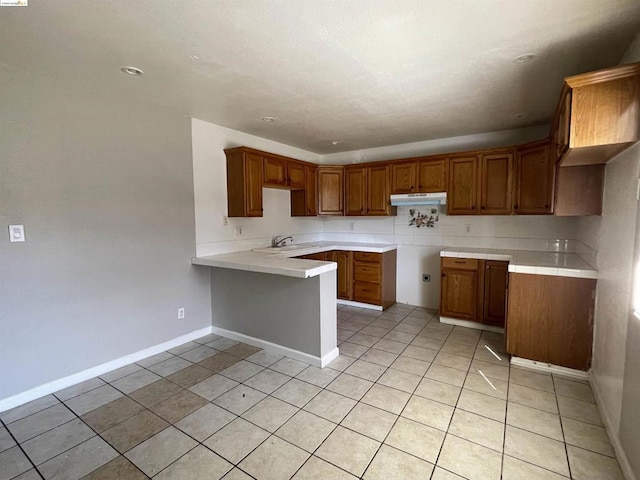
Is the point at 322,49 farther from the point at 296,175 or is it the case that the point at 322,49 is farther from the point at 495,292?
the point at 495,292

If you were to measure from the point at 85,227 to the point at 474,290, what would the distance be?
4025 millimetres

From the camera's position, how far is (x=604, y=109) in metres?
1.67

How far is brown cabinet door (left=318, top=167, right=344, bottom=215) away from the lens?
4.72 m

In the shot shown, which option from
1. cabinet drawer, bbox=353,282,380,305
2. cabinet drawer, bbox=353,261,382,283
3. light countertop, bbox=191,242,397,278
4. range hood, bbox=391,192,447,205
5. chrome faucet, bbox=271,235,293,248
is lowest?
cabinet drawer, bbox=353,282,380,305

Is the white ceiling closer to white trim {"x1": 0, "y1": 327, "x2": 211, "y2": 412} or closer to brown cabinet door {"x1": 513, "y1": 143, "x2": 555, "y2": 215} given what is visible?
brown cabinet door {"x1": 513, "y1": 143, "x2": 555, "y2": 215}

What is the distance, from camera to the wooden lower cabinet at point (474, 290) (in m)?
3.49

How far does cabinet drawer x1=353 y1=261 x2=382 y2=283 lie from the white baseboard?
2.43 metres

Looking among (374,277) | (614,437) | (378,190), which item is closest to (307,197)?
(378,190)

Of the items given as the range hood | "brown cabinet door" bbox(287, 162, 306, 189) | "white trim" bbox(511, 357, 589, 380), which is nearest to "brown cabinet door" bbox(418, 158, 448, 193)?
the range hood

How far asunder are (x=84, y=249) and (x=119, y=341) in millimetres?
907

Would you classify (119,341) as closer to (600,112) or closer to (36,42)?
(36,42)

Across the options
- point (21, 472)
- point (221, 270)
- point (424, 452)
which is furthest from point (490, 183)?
point (21, 472)

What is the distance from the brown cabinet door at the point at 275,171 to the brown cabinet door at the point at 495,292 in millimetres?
2706

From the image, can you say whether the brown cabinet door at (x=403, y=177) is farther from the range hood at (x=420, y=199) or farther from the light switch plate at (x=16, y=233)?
the light switch plate at (x=16, y=233)
